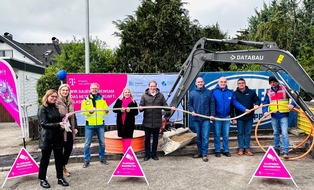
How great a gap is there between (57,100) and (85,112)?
0.74 m

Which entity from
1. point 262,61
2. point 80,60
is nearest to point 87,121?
point 262,61

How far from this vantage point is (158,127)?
21.0 feet

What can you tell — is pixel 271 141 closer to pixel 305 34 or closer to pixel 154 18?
pixel 305 34

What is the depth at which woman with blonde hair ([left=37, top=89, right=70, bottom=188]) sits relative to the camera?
480cm

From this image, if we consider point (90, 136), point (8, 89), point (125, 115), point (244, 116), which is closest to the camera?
point (90, 136)

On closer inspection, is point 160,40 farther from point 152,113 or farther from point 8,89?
point 8,89

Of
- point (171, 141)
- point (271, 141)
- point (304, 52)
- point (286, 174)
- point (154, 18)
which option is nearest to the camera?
point (286, 174)

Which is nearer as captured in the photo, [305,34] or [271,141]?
[271,141]

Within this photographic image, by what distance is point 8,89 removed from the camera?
633 centimetres

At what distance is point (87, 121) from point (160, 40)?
536 inches

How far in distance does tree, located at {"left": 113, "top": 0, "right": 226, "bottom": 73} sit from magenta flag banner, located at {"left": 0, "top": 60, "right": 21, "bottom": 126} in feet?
42.1

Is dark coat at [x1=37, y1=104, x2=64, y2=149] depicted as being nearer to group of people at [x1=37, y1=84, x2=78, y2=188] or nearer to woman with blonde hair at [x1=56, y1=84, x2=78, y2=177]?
group of people at [x1=37, y1=84, x2=78, y2=188]

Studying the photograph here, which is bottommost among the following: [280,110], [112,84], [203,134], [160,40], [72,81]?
[203,134]

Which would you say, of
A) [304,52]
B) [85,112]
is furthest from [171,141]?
[304,52]
